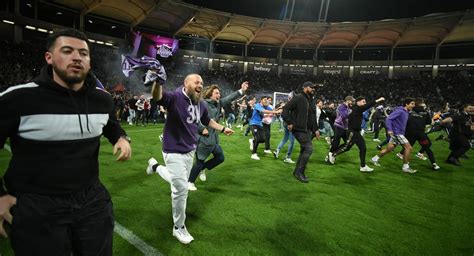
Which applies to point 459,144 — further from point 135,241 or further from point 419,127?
point 135,241

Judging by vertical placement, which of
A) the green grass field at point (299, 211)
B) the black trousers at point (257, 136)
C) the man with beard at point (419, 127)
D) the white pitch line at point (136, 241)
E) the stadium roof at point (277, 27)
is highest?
the stadium roof at point (277, 27)

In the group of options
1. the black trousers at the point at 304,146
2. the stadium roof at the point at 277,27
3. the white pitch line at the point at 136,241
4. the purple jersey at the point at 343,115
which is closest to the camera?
the white pitch line at the point at 136,241

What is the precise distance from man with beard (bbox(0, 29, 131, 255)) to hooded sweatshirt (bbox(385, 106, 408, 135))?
8.24 meters

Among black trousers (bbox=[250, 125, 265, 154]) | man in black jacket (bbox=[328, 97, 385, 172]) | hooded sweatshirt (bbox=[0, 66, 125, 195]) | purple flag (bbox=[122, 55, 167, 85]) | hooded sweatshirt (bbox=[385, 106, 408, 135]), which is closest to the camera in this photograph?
hooded sweatshirt (bbox=[0, 66, 125, 195])

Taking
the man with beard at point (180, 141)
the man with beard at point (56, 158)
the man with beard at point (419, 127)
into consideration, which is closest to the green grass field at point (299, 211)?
the man with beard at point (180, 141)

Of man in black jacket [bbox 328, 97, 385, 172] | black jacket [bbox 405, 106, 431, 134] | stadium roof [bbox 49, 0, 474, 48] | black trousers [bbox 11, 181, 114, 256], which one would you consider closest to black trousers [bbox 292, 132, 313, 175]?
man in black jacket [bbox 328, 97, 385, 172]

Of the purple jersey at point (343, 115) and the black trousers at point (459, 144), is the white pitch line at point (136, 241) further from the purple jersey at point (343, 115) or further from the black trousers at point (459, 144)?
the black trousers at point (459, 144)

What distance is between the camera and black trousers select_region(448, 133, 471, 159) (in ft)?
31.0

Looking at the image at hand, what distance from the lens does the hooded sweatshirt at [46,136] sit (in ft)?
5.37

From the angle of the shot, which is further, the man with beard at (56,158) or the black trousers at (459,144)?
the black trousers at (459,144)

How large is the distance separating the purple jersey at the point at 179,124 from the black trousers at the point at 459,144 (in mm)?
10031

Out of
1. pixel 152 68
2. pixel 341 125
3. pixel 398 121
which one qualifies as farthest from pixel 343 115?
pixel 152 68

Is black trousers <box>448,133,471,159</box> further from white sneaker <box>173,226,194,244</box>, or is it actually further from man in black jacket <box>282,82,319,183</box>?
white sneaker <box>173,226,194,244</box>

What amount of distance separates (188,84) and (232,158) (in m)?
5.77
